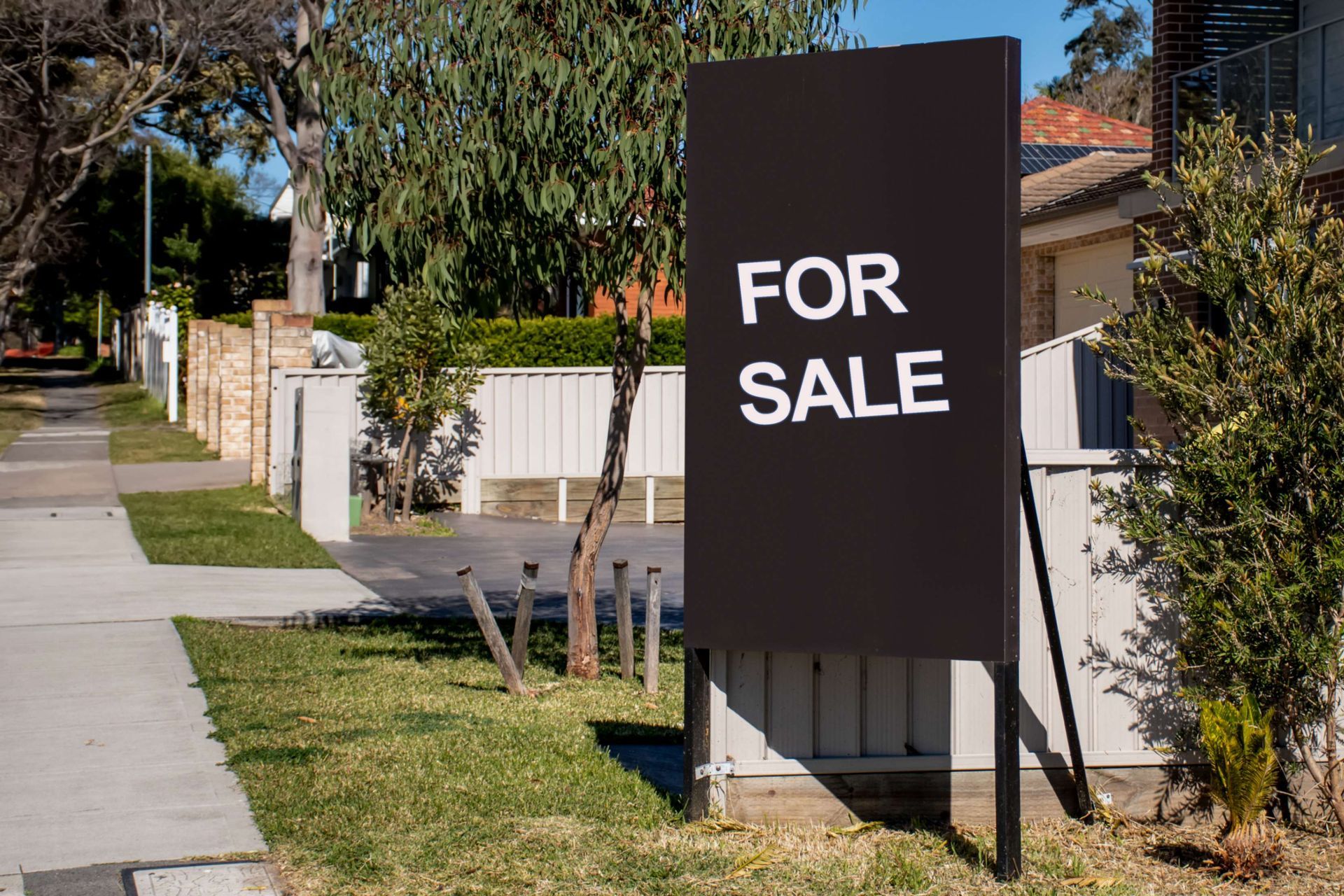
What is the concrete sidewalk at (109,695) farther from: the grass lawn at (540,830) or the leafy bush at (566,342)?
the leafy bush at (566,342)

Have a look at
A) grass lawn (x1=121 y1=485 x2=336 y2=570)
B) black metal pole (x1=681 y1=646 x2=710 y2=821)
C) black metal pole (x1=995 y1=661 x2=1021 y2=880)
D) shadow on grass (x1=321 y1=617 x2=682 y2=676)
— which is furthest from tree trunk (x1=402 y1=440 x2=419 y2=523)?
black metal pole (x1=995 y1=661 x2=1021 y2=880)

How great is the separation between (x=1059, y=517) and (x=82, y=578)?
938 cm

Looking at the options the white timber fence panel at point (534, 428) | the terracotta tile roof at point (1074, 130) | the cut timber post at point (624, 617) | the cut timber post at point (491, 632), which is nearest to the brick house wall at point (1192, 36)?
the cut timber post at point (624, 617)

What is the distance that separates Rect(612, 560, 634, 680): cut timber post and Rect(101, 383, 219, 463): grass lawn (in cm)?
1753

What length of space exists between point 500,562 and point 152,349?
28722mm

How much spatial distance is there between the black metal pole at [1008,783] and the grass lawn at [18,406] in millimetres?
25411

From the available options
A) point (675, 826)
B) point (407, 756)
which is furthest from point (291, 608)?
point (675, 826)

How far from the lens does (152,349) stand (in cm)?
3966

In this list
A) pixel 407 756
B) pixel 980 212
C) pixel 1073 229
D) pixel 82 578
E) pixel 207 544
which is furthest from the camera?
pixel 1073 229

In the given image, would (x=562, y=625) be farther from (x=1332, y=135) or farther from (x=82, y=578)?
(x=1332, y=135)

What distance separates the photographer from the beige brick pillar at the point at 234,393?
23.5 meters

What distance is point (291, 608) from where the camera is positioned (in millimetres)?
10758

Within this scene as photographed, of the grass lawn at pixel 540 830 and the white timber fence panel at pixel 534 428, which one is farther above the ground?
the white timber fence panel at pixel 534 428

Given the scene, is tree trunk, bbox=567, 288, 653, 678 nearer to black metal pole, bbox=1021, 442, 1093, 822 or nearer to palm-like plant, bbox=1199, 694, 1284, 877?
black metal pole, bbox=1021, 442, 1093, 822
